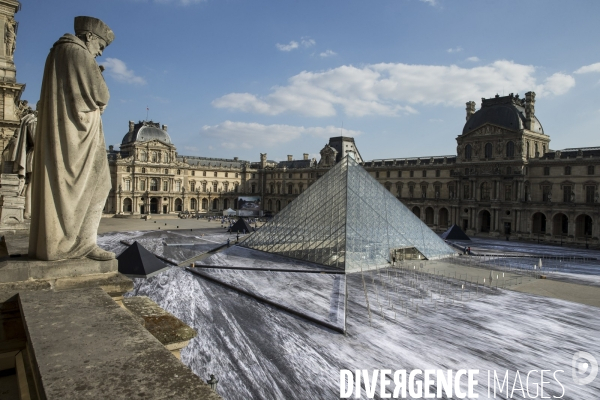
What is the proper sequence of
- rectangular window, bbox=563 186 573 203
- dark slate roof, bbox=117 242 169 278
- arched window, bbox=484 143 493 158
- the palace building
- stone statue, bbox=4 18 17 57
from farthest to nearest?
arched window, bbox=484 143 493 158
the palace building
rectangular window, bbox=563 186 573 203
dark slate roof, bbox=117 242 169 278
stone statue, bbox=4 18 17 57

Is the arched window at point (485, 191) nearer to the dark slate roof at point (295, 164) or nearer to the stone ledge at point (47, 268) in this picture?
the dark slate roof at point (295, 164)

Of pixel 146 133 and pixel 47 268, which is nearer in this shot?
pixel 47 268

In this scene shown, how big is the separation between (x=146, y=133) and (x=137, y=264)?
44850mm

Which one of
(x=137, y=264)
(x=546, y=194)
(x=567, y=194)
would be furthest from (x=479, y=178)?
(x=137, y=264)

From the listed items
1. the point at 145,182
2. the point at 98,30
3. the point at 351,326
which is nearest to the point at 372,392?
the point at 351,326

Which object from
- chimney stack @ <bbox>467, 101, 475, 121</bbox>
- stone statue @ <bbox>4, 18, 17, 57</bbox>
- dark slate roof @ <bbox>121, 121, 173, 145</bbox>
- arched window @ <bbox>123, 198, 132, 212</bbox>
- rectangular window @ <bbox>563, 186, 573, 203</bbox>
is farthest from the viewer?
dark slate roof @ <bbox>121, 121, 173, 145</bbox>

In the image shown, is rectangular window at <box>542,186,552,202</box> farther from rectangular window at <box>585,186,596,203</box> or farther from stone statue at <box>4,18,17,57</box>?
stone statue at <box>4,18,17,57</box>

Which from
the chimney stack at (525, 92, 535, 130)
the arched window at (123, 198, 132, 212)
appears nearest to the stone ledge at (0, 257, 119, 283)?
the chimney stack at (525, 92, 535, 130)

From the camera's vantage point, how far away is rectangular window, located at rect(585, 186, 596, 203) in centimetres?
3469

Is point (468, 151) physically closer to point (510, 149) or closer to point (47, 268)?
point (510, 149)

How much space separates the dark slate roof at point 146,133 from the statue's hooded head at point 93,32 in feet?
192

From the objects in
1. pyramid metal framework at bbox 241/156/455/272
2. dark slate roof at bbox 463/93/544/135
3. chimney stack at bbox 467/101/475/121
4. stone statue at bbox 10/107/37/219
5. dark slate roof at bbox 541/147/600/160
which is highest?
chimney stack at bbox 467/101/475/121

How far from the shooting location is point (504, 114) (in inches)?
1571

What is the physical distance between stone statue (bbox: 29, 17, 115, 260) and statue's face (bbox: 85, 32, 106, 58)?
0.31ft
